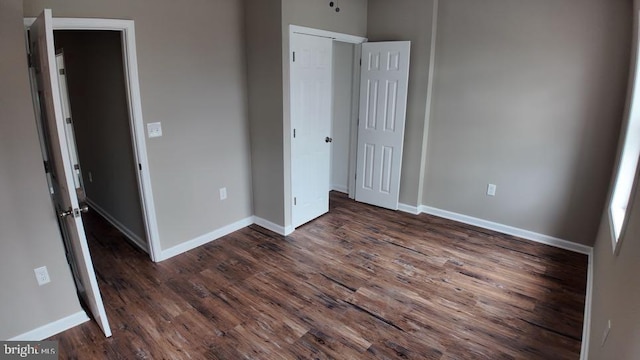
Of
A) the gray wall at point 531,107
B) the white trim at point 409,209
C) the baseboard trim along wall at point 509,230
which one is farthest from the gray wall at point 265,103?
Result: the gray wall at point 531,107

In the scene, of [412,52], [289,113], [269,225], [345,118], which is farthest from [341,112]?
[269,225]

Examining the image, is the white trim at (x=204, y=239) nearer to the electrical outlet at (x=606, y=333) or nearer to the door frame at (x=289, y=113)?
the door frame at (x=289, y=113)

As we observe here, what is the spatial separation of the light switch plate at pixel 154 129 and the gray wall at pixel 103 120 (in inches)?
12.4

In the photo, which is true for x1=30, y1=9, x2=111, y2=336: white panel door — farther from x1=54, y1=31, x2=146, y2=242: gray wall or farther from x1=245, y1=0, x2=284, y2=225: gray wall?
x1=245, y1=0, x2=284, y2=225: gray wall

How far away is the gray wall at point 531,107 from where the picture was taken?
3176 mm

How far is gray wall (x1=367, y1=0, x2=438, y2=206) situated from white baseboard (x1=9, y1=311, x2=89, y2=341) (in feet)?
11.8

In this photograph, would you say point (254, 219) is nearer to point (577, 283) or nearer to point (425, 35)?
point (425, 35)


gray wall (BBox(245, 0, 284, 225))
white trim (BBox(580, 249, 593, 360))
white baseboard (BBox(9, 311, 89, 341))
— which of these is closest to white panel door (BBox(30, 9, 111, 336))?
white baseboard (BBox(9, 311, 89, 341))

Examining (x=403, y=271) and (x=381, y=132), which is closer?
(x=403, y=271)

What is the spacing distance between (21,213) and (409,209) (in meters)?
3.87

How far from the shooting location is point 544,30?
336 cm

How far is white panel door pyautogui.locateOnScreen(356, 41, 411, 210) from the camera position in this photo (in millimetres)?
4176

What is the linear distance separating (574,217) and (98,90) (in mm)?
5079

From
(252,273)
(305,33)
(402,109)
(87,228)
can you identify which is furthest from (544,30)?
(87,228)
